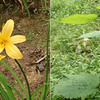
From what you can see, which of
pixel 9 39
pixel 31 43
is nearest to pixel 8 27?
pixel 9 39

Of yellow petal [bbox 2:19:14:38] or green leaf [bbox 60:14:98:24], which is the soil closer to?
yellow petal [bbox 2:19:14:38]

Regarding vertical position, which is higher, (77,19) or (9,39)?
(77,19)

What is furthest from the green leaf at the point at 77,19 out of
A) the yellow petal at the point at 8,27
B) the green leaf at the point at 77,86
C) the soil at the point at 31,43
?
the soil at the point at 31,43

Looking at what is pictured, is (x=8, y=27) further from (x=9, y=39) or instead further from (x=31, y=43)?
(x=31, y=43)

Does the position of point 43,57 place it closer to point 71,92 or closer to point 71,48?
point 71,48

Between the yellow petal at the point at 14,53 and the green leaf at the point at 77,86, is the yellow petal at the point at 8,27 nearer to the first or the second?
Result: the yellow petal at the point at 14,53

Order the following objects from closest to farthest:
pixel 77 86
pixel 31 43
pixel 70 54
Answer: pixel 77 86, pixel 70 54, pixel 31 43
